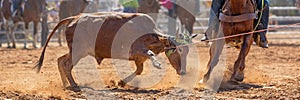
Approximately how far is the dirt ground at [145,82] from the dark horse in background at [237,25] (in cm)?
30

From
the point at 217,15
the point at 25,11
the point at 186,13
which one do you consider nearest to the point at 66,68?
the point at 217,15

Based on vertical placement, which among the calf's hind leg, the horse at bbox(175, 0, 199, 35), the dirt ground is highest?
the horse at bbox(175, 0, 199, 35)

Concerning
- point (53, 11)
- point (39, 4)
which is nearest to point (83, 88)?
point (39, 4)

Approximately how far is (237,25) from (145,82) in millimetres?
1573

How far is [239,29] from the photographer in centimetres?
866

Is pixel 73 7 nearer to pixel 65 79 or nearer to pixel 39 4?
pixel 39 4

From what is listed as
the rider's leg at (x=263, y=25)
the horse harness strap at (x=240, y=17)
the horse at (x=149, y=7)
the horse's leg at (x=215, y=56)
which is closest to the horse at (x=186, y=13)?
the horse at (x=149, y=7)

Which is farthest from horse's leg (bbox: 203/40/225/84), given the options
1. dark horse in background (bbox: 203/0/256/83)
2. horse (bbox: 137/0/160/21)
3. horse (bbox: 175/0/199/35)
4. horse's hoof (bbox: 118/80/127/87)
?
horse (bbox: 175/0/199/35)

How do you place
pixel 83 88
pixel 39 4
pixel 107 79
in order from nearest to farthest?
pixel 83 88, pixel 107 79, pixel 39 4

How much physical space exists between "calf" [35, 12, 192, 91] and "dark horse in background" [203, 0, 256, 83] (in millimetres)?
455

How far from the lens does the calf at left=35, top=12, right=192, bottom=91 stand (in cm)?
852

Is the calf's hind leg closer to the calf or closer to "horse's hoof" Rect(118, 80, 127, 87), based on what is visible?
the calf

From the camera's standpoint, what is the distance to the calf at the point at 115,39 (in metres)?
8.52

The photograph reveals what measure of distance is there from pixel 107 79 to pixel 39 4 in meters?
10.0
